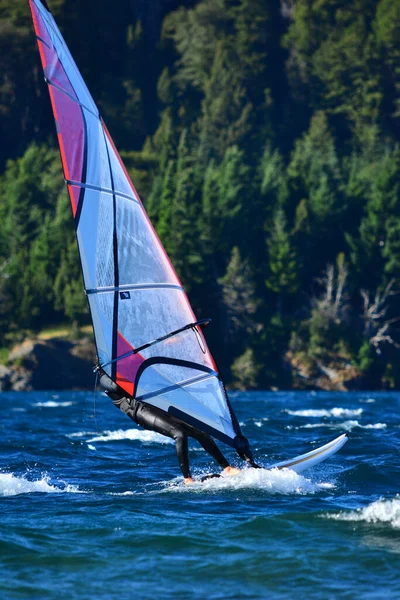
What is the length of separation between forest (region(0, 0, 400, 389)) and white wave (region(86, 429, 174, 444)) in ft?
129

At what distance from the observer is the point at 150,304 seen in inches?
588

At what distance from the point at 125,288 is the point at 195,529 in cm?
392

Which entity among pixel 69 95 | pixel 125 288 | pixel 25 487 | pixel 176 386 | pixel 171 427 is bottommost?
pixel 25 487

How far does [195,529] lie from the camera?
39.7 ft

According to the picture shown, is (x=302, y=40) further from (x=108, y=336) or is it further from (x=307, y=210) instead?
(x=108, y=336)

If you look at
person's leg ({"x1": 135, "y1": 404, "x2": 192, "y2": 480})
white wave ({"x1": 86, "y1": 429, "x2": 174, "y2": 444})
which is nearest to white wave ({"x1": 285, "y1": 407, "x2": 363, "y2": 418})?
white wave ({"x1": 86, "y1": 429, "x2": 174, "y2": 444})

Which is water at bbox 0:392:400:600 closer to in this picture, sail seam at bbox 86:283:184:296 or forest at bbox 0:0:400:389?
sail seam at bbox 86:283:184:296

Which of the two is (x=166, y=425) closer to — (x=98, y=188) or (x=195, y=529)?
(x=195, y=529)

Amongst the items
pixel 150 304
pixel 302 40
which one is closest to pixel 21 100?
pixel 302 40

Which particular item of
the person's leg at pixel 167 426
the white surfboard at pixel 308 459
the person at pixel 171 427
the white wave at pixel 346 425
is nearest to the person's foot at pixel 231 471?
the person at pixel 171 427

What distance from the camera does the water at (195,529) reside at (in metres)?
10.5

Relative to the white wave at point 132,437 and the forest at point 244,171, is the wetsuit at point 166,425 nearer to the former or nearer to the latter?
the white wave at point 132,437

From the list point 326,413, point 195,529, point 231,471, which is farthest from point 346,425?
point 195,529

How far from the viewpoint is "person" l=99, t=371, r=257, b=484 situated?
1461 centimetres
